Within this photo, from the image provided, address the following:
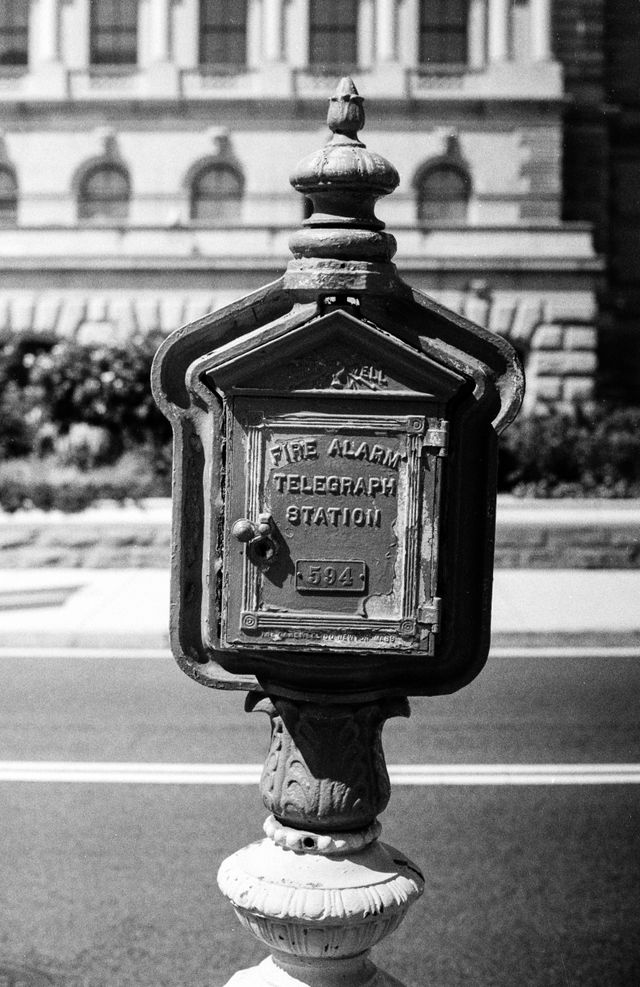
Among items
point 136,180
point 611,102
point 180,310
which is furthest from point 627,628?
point 611,102

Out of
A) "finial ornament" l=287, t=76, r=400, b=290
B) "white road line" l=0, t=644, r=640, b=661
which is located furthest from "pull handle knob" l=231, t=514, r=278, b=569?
"white road line" l=0, t=644, r=640, b=661

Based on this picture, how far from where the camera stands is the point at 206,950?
4.66 metres

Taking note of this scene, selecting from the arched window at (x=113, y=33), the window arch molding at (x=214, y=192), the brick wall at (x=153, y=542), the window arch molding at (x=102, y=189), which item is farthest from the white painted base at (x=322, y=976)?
the arched window at (x=113, y=33)

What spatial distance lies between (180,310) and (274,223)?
8.02 ft

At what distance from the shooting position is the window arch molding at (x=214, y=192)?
93.8 ft

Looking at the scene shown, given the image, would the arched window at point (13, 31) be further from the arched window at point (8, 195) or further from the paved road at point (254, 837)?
the paved road at point (254, 837)

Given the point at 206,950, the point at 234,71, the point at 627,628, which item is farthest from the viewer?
the point at 234,71

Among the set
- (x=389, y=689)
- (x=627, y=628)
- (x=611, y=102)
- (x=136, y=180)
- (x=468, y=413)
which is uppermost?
(x=611, y=102)

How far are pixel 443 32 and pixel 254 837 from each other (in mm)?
25756

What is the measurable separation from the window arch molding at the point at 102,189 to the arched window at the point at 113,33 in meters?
2.29

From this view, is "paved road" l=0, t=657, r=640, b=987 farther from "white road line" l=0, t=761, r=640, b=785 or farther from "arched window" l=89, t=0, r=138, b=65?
"arched window" l=89, t=0, r=138, b=65

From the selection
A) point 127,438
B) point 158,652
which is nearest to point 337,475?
point 158,652

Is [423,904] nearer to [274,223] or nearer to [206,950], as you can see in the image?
[206,950]

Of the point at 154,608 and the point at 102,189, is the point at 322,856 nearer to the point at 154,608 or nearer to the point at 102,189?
the point at 154,608
